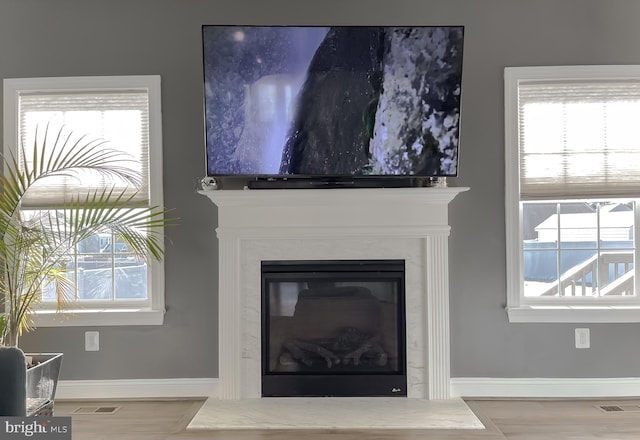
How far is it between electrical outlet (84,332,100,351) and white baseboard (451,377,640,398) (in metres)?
2.29

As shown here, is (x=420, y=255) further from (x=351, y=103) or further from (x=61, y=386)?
(x=61, y=386)

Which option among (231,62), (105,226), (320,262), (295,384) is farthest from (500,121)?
(105,226)

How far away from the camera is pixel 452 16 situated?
361cm

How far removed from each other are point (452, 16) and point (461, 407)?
241 centimetres

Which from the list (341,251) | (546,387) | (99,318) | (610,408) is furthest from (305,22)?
(610,408)

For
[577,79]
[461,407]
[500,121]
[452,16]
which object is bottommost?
[461,407]

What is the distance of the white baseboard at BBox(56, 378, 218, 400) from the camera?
3.63 meters

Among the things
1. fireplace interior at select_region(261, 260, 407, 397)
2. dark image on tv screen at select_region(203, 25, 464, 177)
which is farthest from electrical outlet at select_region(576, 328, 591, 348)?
dark image on tv screen at select_region(203, 25, 464, 177)

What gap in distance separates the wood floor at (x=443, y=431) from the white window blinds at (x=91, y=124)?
1.31 meters

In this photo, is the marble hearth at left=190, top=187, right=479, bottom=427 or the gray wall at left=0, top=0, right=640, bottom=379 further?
the gray wall at left=0, top=0, right=640, bottom=379

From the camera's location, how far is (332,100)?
3.35 metres
